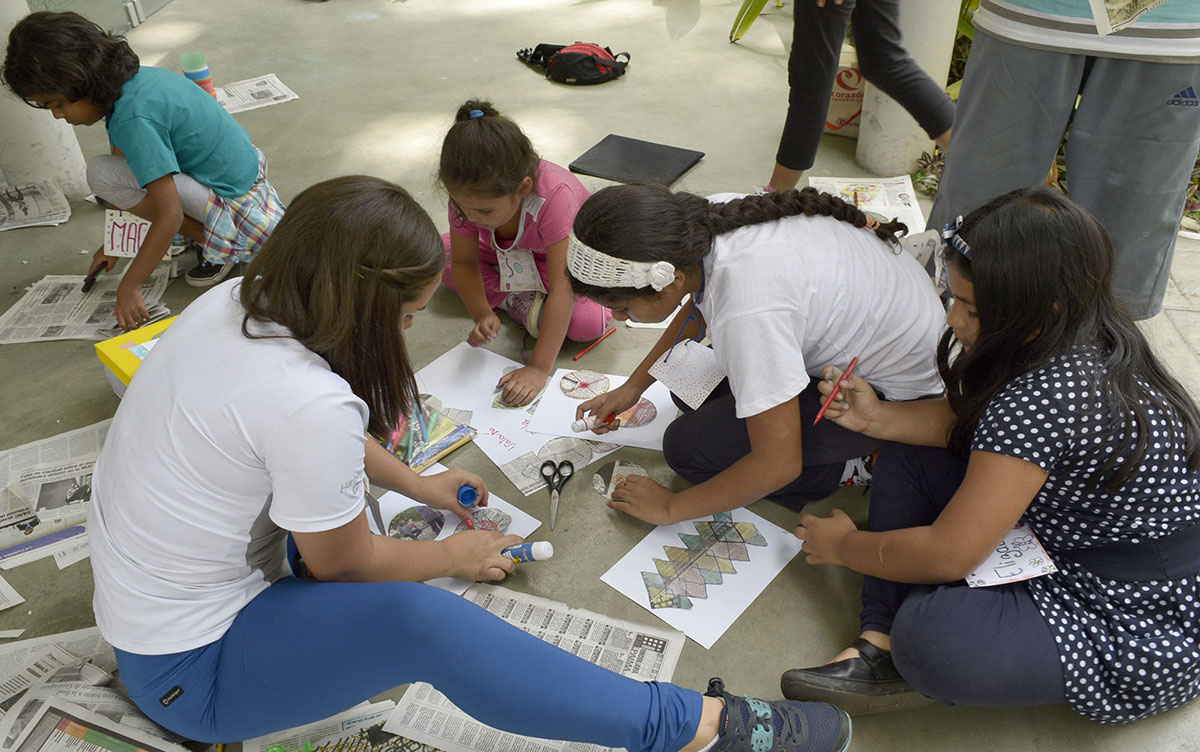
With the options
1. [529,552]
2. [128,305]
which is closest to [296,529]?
[529,552]

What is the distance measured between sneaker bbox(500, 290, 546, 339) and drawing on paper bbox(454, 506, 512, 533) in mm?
627

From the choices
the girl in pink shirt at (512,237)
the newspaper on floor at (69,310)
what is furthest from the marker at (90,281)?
the girl in pink shirt at (512,237)

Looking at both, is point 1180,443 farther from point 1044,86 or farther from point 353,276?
point 353,276

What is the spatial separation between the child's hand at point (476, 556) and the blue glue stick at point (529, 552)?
1cm

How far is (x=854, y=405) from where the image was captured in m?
1.58

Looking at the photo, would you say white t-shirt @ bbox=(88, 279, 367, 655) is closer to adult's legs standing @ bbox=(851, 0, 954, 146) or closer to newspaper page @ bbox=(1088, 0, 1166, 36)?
newspaper page @ bbox=(1088, 0, 1166, 36)

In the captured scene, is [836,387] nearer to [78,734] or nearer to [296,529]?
[296,529]

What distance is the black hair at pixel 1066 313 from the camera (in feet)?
4.00

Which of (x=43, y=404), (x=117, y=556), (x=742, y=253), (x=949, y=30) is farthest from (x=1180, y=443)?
(x=43, y=404)

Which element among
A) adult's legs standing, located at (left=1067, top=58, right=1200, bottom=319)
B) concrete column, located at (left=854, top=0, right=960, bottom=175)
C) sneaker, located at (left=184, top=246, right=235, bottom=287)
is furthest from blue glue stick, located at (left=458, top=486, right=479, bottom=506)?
concrete column, located at (left=854, top=0, right=960, bottom=175)

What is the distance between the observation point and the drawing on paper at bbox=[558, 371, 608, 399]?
209 cm

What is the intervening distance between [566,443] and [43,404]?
1.36m

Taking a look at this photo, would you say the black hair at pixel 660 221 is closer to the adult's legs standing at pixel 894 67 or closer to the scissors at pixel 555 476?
the scissors at pixel 555 476

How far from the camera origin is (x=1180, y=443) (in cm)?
125
